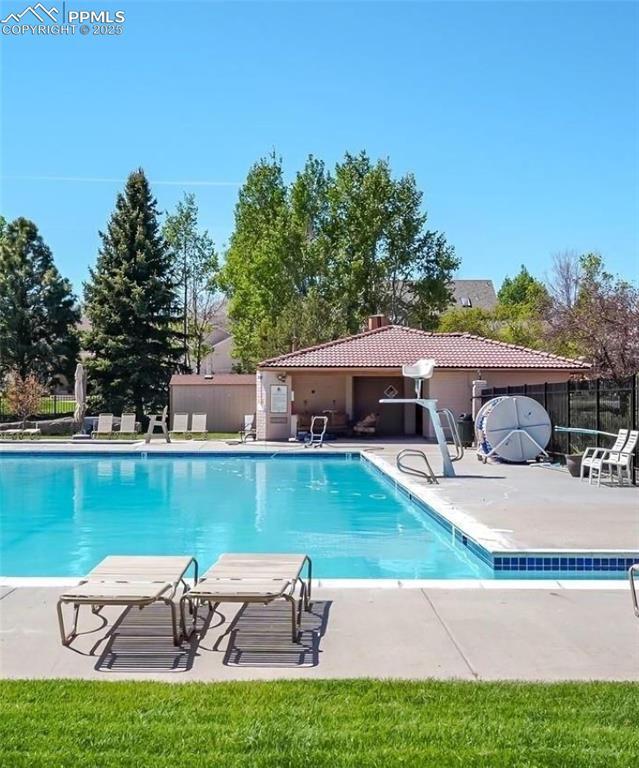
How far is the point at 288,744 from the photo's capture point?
3.39 meters

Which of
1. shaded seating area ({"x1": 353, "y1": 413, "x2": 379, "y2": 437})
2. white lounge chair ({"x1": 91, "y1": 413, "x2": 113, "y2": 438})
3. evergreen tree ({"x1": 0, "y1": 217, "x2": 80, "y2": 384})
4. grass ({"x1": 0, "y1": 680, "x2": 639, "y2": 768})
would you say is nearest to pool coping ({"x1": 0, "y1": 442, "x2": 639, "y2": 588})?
grass ({"x1": 0, "y1": 680, "x2": 639, "y2": 768})

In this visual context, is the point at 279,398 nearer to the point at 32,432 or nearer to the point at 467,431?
the point at 467,431

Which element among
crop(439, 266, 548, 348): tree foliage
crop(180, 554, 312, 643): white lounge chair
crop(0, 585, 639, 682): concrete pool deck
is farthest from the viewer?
crop(439, 266, 548, 348): tree foliage

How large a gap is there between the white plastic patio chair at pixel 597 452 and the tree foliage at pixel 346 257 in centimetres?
2058

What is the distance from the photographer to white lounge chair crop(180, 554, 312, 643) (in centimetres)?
502

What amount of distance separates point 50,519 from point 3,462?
369 inches

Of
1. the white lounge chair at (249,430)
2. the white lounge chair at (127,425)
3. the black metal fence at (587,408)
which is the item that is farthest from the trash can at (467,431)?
the white lounge chair at (127,425)

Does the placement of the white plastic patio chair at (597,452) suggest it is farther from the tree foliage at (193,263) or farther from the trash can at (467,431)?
the tree foliage at (193,263)

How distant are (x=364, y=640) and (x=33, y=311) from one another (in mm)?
33662

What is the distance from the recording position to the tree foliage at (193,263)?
4203 centimetres

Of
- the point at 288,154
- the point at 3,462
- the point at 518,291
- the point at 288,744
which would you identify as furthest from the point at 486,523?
the point at 518,291

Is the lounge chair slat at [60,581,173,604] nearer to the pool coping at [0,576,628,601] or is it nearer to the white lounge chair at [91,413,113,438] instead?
the pool coping at [0,576,628,601]

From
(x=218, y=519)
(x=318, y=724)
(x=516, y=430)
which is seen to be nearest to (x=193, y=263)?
(x=516, y=430)

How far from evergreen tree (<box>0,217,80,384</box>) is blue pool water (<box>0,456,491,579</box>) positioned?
16657 millimetres
